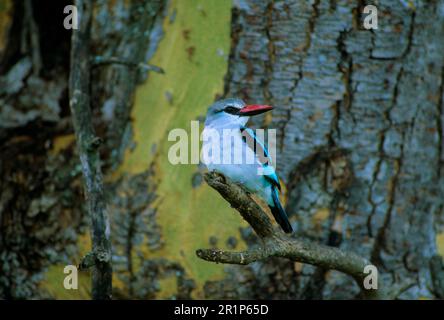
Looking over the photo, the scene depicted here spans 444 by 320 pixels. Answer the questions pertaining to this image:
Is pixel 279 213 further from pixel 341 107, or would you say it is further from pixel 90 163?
pixel 90 163

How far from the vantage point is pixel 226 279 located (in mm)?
3816

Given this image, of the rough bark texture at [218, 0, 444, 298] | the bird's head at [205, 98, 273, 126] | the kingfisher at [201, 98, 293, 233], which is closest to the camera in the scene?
the kingfisher at [201, 98, 293, 233]

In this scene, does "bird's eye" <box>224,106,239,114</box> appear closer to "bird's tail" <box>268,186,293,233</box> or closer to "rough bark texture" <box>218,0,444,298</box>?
"rough bark texture" <box>218,0,444,298</box>

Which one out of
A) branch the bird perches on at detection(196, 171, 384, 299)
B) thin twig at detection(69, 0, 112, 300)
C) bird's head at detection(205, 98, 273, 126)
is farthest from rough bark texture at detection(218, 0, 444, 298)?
thin twig at detection(69, 0, 112, 300)

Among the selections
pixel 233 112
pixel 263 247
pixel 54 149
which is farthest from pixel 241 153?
pixel 54 149

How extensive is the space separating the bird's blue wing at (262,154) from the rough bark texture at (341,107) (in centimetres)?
33

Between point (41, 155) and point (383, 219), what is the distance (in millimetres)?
2196

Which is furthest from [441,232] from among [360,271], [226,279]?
[226,279]

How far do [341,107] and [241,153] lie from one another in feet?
2.57

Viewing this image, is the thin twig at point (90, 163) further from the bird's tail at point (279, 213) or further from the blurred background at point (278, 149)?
the bird's tail at point (279, 213)

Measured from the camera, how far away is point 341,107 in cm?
379

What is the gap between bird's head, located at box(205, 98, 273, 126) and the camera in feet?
11.4

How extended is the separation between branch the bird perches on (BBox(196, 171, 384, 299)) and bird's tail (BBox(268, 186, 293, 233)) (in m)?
0.28

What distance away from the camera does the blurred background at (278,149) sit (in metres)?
3.77
